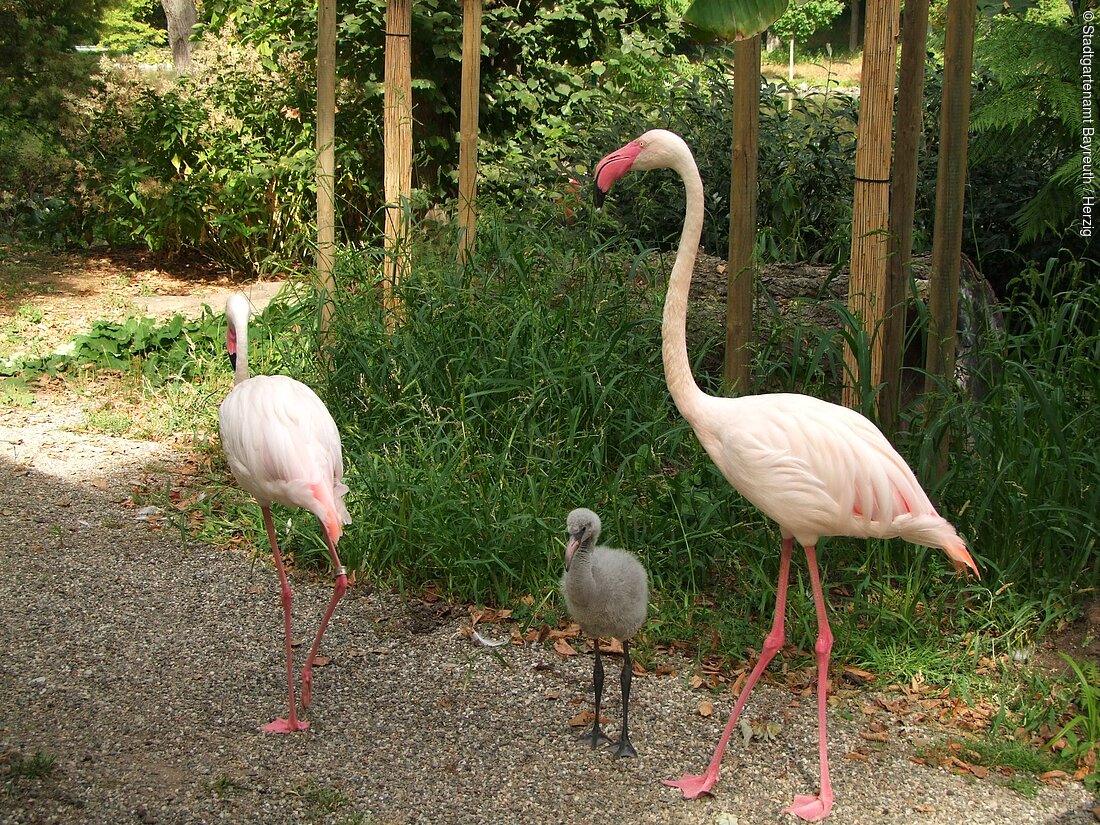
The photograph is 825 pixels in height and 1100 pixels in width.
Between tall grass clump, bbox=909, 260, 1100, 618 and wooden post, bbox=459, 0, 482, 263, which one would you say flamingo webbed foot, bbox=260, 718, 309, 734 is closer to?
tall grass clump, bbox=909, 260, 1100, 618

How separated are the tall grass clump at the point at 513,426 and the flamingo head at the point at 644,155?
149 cm

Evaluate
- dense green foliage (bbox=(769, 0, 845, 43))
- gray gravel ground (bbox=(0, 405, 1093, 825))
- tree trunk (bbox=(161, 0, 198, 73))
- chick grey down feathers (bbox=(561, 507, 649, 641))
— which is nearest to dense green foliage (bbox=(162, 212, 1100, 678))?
gray gravel ground (bbox=(0, 405, 1093, 825))

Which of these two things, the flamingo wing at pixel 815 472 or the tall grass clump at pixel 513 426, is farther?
the tall grass clump at pixel 513 426

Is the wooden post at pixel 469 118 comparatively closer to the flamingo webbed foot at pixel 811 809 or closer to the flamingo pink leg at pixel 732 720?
the flamingo pink leg at pixel 732 720

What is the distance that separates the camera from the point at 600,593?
11.9 feet

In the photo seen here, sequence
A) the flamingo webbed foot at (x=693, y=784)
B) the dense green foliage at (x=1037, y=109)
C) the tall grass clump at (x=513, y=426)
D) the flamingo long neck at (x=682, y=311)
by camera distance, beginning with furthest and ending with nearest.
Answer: the dense green foliage at (x=1037, y=109) → the tall grass clump at (x=513, y=426) → the flamingo long neck at (x=682, y=311) → the flamingo webbed foot at (x=693, y=784)

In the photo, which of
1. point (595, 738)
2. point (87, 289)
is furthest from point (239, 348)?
point (87, 289)

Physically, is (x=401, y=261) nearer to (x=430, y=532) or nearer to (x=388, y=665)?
(x=430, y=532)

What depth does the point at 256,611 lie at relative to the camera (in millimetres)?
4648

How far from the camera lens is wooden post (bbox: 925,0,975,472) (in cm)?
423

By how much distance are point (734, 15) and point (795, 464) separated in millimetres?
1608

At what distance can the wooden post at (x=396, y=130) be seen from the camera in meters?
5.90

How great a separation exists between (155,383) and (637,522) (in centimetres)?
416

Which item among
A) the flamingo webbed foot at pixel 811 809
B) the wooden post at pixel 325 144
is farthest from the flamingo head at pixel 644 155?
A: the wooden post at pixel 325 144
